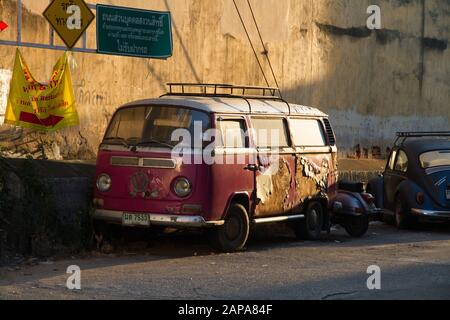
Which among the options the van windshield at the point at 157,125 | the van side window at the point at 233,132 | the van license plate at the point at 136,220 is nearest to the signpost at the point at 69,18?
the van windshield at the point at 157,125

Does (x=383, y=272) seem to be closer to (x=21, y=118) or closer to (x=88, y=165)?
(x=88, y=165)

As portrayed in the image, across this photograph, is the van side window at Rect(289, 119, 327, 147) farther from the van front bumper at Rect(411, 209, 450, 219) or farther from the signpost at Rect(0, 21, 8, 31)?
the signpost at Rect(0, 21, 8, 31)

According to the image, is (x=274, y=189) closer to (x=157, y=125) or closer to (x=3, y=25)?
(x=157, y=125)

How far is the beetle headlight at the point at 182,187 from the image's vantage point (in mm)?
10969

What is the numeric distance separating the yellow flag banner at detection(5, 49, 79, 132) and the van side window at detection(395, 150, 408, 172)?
5851 millimetres

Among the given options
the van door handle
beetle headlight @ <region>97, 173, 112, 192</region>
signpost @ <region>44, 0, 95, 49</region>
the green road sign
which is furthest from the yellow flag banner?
the van door handle

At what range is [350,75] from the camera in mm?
20250

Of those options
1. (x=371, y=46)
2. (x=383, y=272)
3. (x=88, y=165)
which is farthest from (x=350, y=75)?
(x=383, y=272)

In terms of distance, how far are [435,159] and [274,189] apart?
14.0 ft

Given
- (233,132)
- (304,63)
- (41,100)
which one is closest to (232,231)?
(233,132)

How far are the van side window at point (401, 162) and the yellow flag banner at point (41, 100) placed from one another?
585 centimetres

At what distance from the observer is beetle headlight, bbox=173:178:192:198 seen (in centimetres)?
1097

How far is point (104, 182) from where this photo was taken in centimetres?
1144

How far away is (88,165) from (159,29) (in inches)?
121
